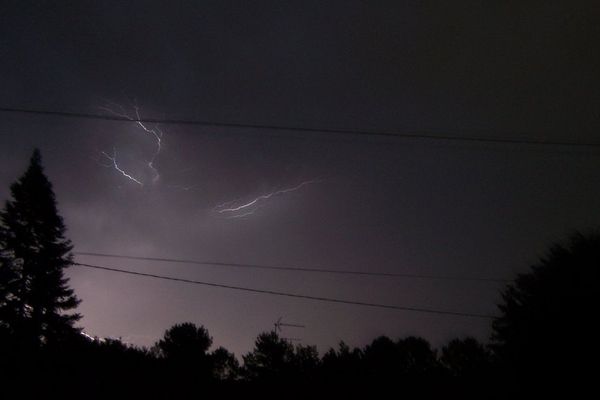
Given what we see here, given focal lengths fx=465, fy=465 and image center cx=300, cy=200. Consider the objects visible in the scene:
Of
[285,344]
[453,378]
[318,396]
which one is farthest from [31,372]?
[285,344]

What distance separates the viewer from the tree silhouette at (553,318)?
1152cm

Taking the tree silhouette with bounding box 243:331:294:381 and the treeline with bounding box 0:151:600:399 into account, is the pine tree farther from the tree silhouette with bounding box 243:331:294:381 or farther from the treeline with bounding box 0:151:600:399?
the tree silhouette with bounding box 243:331:294:381

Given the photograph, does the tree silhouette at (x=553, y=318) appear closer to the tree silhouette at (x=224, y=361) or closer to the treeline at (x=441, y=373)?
the treeline at (x=441, y=373)

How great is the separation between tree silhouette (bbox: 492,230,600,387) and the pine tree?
879 inches

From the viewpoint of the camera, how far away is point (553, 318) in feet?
39.9

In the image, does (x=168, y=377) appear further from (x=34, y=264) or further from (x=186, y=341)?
(x=186, y=341)

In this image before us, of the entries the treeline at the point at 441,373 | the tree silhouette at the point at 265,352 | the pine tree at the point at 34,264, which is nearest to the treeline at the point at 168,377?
the treeline at the point at 441,373

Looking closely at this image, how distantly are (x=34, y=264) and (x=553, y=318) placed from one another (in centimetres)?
2517

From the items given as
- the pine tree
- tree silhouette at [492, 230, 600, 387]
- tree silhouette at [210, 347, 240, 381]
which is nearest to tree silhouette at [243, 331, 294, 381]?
tree silhouette at [210, 347, 240, 381]

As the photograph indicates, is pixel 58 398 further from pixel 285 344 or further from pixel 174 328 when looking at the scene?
pixel 174 328

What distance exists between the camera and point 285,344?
44156 mm

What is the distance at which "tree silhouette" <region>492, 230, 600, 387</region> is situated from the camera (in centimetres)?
Answer: 1152


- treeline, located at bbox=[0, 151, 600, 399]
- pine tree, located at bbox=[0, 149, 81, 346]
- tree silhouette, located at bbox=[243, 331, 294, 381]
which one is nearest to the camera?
treeline, located at bbox=[0, 151, 600, 399]

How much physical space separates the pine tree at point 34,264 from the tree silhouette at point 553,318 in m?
22.3
